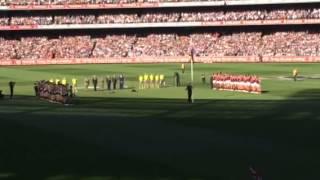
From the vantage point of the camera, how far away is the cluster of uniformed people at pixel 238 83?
4495 centimetres

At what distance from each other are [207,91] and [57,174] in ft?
96.7

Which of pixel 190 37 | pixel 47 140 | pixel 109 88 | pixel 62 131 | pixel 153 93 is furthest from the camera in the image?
pixel 190 37

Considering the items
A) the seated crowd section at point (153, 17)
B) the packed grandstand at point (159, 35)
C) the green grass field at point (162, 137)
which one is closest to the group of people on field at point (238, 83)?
the green grass field at point (162, 137)

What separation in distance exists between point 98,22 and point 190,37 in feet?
48.0

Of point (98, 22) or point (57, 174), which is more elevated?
point (98, 22)

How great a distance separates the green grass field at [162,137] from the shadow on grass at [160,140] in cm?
3

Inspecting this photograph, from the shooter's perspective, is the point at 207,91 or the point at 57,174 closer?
the point at 57,174

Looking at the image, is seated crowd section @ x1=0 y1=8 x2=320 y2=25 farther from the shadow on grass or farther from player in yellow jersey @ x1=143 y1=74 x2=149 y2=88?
the shadow on grass

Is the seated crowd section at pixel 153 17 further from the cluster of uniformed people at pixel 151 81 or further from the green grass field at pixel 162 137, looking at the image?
the green grass field at pixel 162 137

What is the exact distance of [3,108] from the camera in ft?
119

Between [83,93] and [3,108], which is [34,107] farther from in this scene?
[83,93]

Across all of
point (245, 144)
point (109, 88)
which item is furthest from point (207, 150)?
point (109, 88)

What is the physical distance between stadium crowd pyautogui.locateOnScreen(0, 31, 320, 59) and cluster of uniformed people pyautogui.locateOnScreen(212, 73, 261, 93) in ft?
142

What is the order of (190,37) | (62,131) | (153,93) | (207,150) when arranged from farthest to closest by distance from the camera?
1. (190,37)
2. (153,93)
3. (62,131)
4. (207,150)
